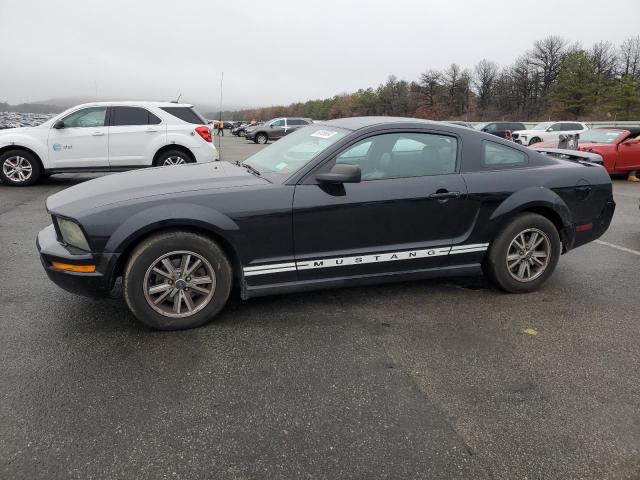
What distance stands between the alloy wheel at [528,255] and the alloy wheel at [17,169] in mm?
9516

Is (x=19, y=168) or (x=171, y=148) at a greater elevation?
(x=171, y=148)

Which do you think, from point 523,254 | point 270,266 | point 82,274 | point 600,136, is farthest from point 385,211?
point 600,136

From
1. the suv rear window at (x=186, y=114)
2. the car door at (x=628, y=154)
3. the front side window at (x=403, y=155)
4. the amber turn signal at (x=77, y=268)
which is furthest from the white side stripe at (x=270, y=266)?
the car door at (x=628, y=154)

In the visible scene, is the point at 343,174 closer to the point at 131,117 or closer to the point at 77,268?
the point at 77,268

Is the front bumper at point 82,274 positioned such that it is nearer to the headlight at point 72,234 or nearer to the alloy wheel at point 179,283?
the headlight at point 72,234

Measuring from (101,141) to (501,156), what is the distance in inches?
319

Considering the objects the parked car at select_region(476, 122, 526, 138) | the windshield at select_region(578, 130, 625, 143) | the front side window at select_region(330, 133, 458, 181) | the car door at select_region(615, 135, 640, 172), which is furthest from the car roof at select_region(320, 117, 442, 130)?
the parked car at select_region(476, 122, 526, 138)

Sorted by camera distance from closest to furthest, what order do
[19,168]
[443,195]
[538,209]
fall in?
[443,195] < [538,209] < [19,168]

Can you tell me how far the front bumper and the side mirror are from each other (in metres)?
1.52

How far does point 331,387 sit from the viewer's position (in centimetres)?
276

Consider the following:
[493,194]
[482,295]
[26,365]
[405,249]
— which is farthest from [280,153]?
[26,365]

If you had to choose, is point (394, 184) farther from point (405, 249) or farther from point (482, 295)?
point (482, 295)

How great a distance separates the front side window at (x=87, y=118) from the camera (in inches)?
381

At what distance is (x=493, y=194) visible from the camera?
4.00 metres
